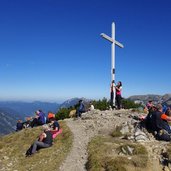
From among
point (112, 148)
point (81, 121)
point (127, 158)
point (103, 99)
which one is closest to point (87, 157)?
point (112, 148)

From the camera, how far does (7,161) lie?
2269cm

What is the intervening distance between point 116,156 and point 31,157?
22.4 feet

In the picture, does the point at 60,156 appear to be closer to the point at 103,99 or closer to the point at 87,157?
the point at 87,157

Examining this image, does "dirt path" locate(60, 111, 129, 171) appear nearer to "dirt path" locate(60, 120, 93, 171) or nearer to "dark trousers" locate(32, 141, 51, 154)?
"dirt path" locate(60, 120, 93, 171)

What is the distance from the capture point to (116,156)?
61.2 ft

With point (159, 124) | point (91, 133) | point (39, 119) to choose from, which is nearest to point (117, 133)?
point (91, 133)

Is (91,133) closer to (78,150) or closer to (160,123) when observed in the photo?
(78,150)

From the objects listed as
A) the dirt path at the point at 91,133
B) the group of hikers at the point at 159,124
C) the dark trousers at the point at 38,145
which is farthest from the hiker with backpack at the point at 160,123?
the dark trousers at the point at 38,145

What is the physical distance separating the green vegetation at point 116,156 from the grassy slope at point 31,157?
226 cm

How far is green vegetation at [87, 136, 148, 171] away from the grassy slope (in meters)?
2.26

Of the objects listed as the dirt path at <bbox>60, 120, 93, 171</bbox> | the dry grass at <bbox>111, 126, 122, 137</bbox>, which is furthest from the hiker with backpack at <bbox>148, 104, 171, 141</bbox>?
the dirt path at <bbox>60, 120, 93, 171</bbox>

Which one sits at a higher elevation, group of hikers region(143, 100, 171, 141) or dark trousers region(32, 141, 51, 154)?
group of hikers region(143, 100, 171, 141)

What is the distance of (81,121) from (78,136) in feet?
17.9

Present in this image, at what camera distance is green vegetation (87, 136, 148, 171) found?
57.6 feet
